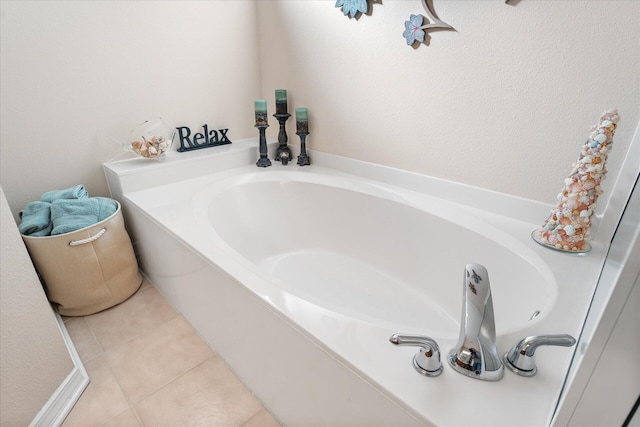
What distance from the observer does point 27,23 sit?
1426 millimetres

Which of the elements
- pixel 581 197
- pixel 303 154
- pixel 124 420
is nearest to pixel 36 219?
pixel 124 420

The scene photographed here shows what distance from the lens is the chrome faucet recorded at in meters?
0.63

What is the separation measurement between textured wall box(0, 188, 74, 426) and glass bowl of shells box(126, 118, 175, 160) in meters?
0.87

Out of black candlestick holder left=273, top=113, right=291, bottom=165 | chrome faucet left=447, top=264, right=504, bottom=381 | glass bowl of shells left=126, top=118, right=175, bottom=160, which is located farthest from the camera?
black candlestick holder left=273, top=113, right=291, bottom=165

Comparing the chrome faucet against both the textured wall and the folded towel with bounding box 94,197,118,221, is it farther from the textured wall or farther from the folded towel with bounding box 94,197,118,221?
the folded towel with bounding box 94,197,118,221

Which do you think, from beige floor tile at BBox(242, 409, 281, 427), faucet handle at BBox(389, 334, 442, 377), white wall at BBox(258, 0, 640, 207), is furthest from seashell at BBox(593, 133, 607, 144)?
beige floor tile at BBox(242, 409, 281, 427)

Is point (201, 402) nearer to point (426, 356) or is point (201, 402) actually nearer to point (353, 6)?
point (426, 356)

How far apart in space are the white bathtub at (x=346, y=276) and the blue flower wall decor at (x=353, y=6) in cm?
73

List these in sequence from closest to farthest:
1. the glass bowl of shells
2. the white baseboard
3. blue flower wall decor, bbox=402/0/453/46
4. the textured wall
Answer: the textured wall < the white baseboard < blue flower wall decor, bbox=402/0/453/46 < the glass bowl of shells

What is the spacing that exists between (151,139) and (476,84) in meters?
1.58

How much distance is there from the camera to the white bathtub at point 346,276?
2.35ft

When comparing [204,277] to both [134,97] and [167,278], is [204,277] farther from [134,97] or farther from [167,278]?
[134,97]

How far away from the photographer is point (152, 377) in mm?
1279

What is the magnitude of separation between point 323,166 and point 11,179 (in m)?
1.51
